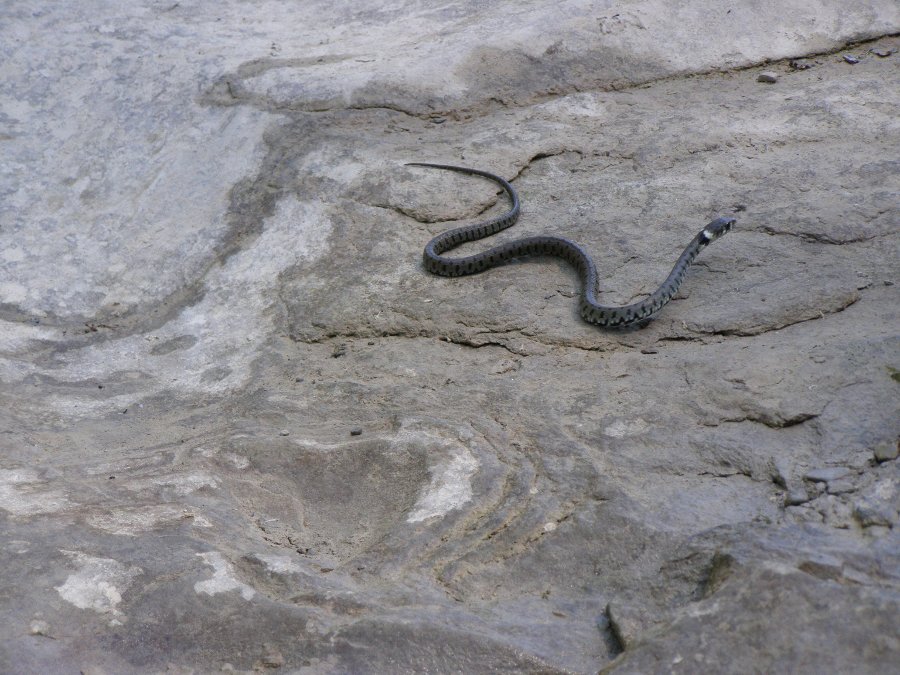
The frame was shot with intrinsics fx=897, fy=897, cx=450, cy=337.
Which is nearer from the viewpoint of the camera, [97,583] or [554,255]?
[97,583]

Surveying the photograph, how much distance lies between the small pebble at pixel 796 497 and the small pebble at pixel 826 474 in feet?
0.30

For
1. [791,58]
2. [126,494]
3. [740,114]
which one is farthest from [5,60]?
[791,58]

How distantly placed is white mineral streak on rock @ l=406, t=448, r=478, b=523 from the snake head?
8.49 feet

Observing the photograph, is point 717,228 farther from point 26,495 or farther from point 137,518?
point 26,495

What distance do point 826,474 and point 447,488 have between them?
1.77 m

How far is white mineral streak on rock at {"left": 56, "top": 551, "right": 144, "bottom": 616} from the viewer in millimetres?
3635

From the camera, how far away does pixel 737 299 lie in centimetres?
584

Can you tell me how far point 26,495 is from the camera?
14.6ft

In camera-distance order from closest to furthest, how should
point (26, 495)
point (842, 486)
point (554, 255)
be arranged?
1. point (842, 486)
2. point (26, 495)
3. point (554, 255)

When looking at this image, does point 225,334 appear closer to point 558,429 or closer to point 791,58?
point 558,429

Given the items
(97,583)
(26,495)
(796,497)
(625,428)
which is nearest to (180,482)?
(26,495)

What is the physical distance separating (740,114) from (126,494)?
5916 millimetres

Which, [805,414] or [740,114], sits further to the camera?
[740,114]

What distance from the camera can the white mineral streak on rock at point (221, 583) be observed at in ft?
12.3
